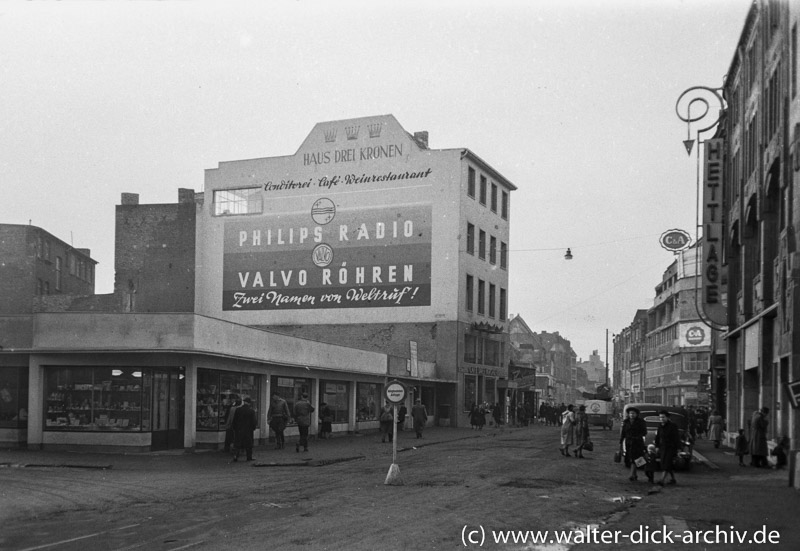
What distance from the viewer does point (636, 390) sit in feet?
393

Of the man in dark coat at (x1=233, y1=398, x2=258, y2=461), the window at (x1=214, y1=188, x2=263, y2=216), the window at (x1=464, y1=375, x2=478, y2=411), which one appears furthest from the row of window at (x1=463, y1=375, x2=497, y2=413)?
the man in dark coat at (x1=233, y1=398, x2=258, y2=461)

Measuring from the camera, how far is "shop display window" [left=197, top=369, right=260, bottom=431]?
90.8ft

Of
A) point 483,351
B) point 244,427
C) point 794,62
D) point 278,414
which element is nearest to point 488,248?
point 483,351

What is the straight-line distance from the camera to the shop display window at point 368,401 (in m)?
41.1

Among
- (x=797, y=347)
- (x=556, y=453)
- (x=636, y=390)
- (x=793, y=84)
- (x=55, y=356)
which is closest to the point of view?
(x=797, y=347)

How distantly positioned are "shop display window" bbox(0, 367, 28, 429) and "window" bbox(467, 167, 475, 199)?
33.4 m

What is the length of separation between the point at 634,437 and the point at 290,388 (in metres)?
16.7

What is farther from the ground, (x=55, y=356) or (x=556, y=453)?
(x=55, y=356)

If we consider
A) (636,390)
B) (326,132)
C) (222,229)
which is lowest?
(636,390)

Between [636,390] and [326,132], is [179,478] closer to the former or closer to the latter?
[326,132]

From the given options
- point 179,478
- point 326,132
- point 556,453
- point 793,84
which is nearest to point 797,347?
point 793,84

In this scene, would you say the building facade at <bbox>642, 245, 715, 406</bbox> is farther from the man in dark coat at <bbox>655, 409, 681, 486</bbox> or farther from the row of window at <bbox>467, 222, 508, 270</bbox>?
the man in dark coat at <bbox>655, 409, 681, 486</bbox>

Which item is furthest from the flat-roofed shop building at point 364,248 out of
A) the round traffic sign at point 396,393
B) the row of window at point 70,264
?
the round traffic sign at point 396,393

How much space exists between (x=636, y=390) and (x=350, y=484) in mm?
107573
